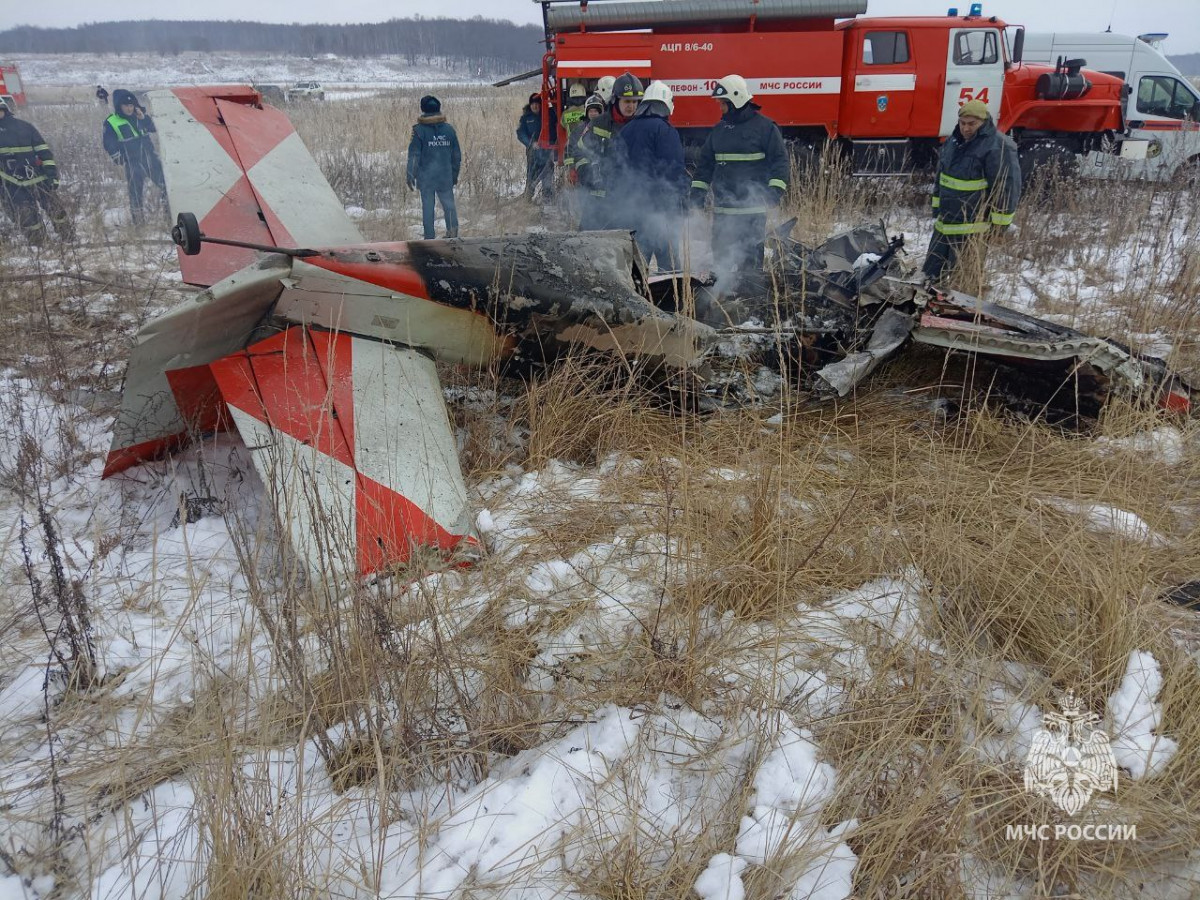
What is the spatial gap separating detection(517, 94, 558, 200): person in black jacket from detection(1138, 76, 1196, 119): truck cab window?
9.52 meters

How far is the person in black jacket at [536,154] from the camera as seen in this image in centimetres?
1032

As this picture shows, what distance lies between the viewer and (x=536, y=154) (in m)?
10.6

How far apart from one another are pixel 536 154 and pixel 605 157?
4617 mm

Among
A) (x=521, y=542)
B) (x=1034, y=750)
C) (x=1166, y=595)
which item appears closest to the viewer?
(x=1034, y=750)

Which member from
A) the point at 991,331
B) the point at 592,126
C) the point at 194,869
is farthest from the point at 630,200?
the point at 194,869

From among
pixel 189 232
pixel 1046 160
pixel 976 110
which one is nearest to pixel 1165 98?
pixel 1046 160

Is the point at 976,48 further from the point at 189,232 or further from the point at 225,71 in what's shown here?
the point at 225,71

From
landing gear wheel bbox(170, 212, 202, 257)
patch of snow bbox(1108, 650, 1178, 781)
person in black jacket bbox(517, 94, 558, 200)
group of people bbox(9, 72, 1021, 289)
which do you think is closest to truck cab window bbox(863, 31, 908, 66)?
group of people bbox(9, 72, 1021, 289)

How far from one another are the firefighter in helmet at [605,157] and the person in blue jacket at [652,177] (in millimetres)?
116

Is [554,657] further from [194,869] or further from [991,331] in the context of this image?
[991,331]

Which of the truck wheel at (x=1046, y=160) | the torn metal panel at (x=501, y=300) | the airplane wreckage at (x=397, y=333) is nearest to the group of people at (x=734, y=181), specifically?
the airplane wreckage at (x=397, y=333)

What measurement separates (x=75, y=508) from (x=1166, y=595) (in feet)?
14.2

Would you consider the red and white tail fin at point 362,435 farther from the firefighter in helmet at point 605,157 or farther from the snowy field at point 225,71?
the snowy field at point 225,71

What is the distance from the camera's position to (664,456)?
10.8 feet
